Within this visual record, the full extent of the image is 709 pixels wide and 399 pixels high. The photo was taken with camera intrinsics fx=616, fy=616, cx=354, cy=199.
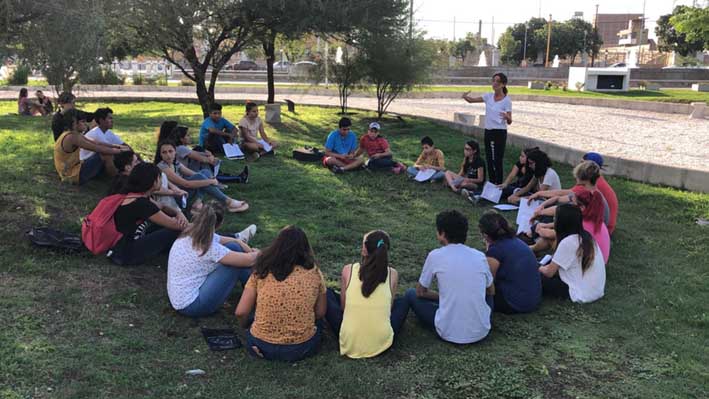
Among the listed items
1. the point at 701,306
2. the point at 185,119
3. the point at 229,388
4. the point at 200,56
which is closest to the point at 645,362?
the point at 701,306

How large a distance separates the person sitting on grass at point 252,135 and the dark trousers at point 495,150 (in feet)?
13.6

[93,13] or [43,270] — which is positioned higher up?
[93,13]

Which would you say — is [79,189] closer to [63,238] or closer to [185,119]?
[63,238]

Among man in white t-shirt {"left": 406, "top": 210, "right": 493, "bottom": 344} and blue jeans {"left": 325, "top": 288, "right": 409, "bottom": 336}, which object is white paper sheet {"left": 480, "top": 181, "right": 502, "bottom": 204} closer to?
man in white t-shirt {"left": 406, "top": 210, "right": 493, "bottom": 344}

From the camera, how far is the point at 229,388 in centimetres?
379

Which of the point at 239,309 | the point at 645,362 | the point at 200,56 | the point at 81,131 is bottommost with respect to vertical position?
the point at 645,362

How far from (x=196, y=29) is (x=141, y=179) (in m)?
11.0

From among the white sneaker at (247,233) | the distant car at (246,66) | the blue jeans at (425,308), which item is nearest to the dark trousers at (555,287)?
the blue jeans at (425,308)

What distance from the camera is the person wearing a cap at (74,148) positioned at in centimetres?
767

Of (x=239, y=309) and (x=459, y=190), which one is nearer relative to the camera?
(x=239, y=309)

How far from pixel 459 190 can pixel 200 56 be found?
1133 centimetres

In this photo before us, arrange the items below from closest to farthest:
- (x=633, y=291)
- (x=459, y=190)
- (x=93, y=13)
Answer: (x=633, y=291)
(x=93, y=13)
(x=459, y=190)

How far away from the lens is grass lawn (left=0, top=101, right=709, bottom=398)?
152 inches

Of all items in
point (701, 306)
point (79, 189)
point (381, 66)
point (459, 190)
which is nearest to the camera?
point (701, 306)
